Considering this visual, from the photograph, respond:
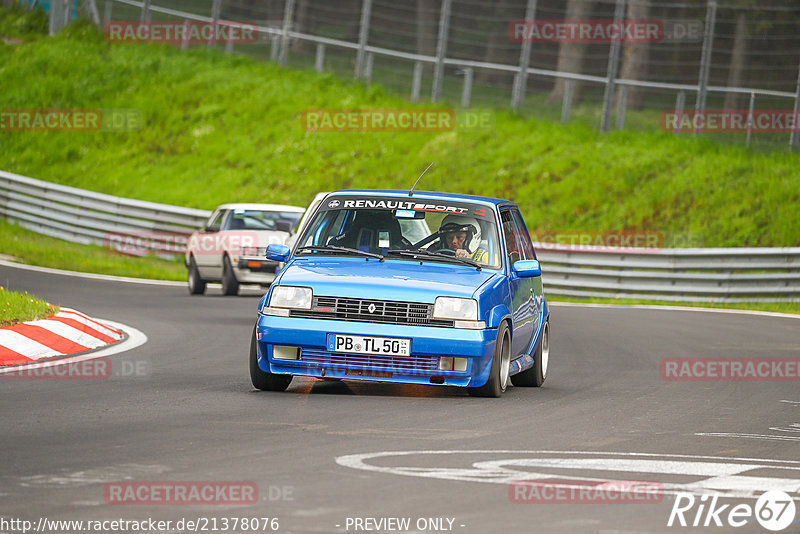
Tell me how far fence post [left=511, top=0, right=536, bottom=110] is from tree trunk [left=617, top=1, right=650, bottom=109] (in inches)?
87.1

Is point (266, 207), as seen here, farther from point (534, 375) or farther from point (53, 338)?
point (534, 375)

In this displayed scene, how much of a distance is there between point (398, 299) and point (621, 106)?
927 inches

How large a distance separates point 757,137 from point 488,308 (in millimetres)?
21570

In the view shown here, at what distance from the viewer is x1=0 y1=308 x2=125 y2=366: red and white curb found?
41.3ft

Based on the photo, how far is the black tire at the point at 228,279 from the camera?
2475 cm

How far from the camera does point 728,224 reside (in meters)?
28.8

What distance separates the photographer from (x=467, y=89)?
36.1 m

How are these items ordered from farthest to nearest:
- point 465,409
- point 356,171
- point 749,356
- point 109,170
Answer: point 109,170 < point 356,171 < point 749,356 < point 465,409

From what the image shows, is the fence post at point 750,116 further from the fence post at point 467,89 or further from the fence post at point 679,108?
the fence post at point 467,89

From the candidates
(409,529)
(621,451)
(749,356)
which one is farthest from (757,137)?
(409,529)

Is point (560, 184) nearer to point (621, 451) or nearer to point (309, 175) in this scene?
point (309, 175)

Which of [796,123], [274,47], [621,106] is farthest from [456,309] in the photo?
[274,47]

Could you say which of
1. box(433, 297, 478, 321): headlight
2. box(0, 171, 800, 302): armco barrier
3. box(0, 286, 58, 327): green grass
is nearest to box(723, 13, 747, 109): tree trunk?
box(0, 171, 800, 302): armco barrier

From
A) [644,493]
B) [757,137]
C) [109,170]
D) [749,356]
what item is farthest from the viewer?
[109,170]
